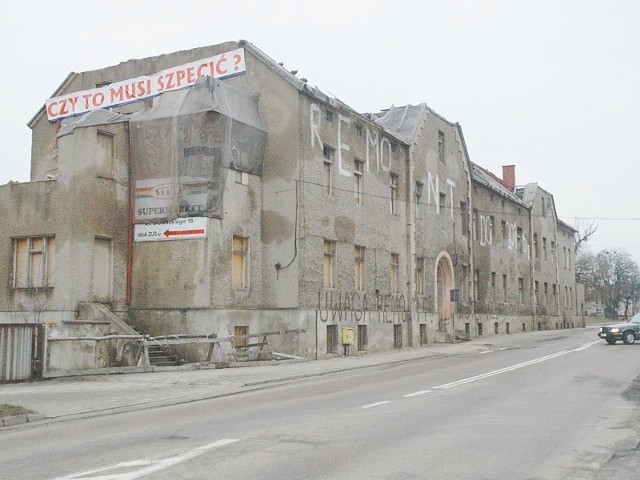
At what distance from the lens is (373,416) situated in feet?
38.6

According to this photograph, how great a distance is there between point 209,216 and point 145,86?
7928mm

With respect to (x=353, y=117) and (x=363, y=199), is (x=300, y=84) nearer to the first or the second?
(x=353, y=117)

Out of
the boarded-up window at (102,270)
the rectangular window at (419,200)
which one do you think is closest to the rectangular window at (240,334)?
the boarded-up window at (102,270)

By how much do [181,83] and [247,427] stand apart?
20.1m

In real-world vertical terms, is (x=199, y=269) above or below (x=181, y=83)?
below

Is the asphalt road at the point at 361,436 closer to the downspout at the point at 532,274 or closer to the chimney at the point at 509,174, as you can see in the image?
the downspout at the point at 532,274

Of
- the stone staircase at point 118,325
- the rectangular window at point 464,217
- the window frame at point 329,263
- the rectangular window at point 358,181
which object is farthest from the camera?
the rectangular window at point 464,217

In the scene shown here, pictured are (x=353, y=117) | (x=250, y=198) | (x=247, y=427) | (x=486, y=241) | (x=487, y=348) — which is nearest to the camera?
(x=247, y=427)

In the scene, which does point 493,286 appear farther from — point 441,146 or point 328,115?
point 328,115

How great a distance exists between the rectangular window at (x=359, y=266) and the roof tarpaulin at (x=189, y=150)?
21.7 feet

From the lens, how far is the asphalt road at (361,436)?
25.6 ft

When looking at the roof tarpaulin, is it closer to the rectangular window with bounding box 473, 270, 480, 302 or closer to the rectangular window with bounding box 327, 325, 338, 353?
the rectangular window with bounding box 327, 325, 338, 353

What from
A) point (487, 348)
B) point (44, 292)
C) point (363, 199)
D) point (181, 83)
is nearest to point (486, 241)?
point (487, 348)

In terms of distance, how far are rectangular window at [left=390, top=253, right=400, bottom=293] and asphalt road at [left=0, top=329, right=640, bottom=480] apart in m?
15.9
